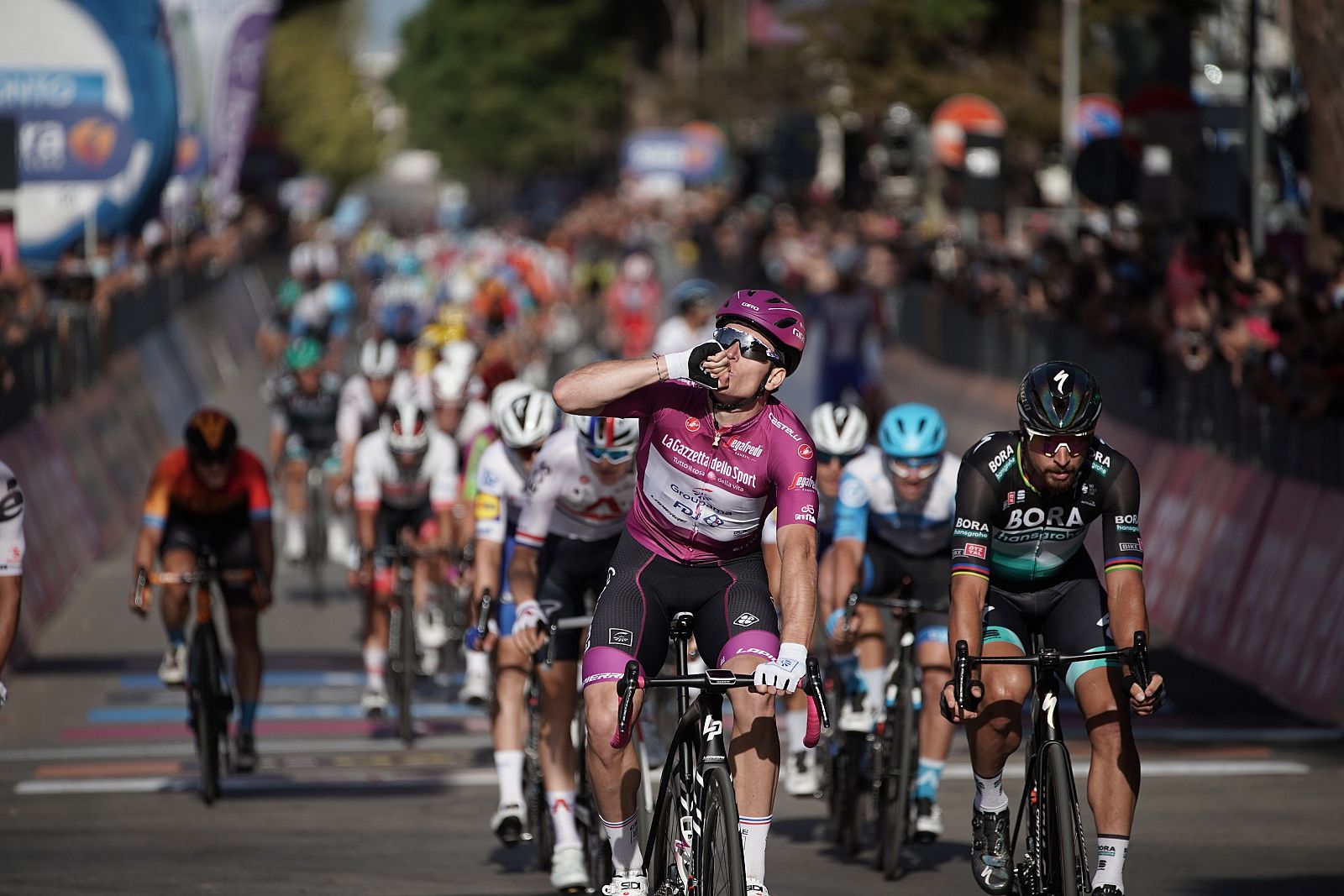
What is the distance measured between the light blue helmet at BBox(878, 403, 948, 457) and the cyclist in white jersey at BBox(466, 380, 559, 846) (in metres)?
1.51

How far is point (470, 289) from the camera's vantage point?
107ft

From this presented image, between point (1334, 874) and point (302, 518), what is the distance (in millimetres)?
11221

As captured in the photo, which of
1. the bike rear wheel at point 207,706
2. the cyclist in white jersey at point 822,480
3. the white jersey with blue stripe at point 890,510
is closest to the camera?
the white jersey with blue stripe at point 890,510

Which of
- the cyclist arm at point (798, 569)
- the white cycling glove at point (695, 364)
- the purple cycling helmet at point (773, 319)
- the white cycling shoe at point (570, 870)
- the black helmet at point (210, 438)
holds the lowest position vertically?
the white cycling shoe at point (570, 870)

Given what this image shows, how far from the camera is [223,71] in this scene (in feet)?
114

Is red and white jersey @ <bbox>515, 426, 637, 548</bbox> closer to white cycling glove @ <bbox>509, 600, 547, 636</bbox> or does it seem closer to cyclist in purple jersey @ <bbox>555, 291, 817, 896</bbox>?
white cycling glove @ <bbox>509, 600, 547, 636</bbox>

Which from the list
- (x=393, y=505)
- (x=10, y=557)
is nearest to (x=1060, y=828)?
(x=10, y=557)

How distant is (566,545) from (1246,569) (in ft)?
20.3

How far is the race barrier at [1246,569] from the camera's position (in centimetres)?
1310

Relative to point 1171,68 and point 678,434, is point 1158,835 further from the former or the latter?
point 1171,68

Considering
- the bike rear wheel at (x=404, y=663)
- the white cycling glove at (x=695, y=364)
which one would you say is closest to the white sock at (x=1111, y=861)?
the white cycling glove at (x=695, y=364)

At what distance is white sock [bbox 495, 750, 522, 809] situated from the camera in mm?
9711

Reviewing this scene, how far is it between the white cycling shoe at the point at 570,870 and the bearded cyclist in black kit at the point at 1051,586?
1.77m

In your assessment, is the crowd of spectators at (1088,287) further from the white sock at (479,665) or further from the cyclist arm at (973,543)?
the cyclist arm at (973,543)
